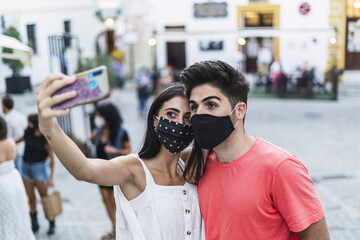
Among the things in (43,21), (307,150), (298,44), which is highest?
(43,21)

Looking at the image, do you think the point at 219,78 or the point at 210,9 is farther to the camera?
the point at 210,9

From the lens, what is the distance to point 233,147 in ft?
8.09

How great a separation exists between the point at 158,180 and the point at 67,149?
2.57 feet

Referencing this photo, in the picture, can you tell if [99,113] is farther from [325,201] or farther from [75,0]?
[75,0]

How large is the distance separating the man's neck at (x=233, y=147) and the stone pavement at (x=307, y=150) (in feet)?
12.2

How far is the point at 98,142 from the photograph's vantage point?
226 inches

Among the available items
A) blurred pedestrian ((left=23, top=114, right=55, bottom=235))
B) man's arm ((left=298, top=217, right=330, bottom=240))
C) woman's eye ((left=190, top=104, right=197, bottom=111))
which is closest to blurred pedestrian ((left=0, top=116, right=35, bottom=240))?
blurred pedestrian ((left=23, top=114, right=55, bottom=235))

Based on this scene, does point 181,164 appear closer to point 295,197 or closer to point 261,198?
point 261,198

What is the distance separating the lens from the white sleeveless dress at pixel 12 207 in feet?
15.4

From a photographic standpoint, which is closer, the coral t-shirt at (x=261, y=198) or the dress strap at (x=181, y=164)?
the coral t-shirt at (x=261, y=198)

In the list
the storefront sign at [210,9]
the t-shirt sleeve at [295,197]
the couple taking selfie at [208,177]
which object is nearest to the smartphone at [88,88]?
the couple taking selfie at [208,177]

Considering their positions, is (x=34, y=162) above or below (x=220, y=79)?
below

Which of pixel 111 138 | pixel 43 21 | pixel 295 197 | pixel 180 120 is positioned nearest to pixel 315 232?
pixel 295 197

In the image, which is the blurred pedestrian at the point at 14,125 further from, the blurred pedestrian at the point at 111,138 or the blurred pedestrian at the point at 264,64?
the blurred pedestrian at the point at 264,64
